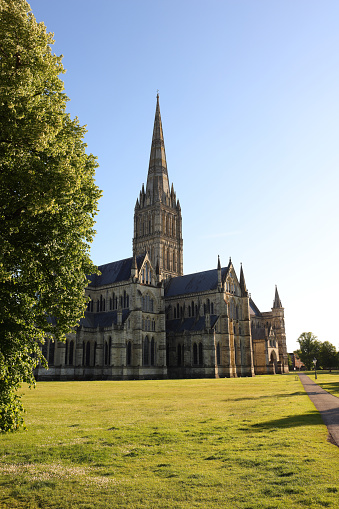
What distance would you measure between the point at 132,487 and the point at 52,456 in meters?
3.59

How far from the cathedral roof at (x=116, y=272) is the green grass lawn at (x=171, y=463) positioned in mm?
55122

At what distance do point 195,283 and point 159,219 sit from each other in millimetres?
25268

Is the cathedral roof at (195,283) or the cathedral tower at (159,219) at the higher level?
the cathedral tower at (159,219)

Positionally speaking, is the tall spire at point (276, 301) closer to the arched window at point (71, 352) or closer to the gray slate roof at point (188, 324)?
the gray slate roof at point (188, 324)

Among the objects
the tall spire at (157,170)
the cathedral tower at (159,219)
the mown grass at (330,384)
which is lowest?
the mown grass at (330,384)

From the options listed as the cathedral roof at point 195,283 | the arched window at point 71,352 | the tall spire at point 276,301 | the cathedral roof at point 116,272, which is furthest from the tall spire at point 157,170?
the arched window at point 71,352

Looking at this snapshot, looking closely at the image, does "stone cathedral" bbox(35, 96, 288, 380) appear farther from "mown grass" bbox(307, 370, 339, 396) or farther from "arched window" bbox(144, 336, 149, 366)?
"mown grass" bbox(307, 370, 339, 396)

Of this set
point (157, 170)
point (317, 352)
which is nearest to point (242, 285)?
point (157, 170)

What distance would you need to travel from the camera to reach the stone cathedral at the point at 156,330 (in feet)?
208

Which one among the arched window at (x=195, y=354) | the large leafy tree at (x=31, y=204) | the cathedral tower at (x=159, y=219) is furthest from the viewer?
the cathedral tower at (x=159, y=219)

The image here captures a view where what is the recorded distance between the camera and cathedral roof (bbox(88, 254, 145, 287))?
2846 inches

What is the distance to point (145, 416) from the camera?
17.7 m

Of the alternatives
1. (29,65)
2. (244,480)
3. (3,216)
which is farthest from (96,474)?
(29,65)

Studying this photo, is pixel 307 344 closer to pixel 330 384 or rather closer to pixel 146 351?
pixel 146 351
